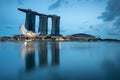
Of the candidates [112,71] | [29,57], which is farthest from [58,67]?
[29,57]

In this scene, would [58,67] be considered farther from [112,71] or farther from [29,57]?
[29,57]

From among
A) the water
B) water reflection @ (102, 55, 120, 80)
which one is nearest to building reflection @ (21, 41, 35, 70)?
the water

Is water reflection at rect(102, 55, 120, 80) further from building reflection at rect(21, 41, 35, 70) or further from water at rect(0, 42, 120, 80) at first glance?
building reflection at rect(21, 41, 35, 70)

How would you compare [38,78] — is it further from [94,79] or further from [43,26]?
[43,26]

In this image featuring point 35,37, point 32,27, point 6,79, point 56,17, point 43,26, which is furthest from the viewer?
point 56,17

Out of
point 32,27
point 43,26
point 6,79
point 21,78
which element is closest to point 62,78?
point 21,78

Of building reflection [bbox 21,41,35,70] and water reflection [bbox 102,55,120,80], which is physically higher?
building reflection [bbox 21,41,35,70]

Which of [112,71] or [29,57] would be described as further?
[29,57]

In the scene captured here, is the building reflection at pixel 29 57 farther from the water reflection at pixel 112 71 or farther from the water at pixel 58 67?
the water reflection at pixel 112 71

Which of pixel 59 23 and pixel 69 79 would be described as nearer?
pixel 69 79

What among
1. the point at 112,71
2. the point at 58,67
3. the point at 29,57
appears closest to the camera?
the point at 112,71

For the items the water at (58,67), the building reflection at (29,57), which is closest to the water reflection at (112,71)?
the water at (58,67)
